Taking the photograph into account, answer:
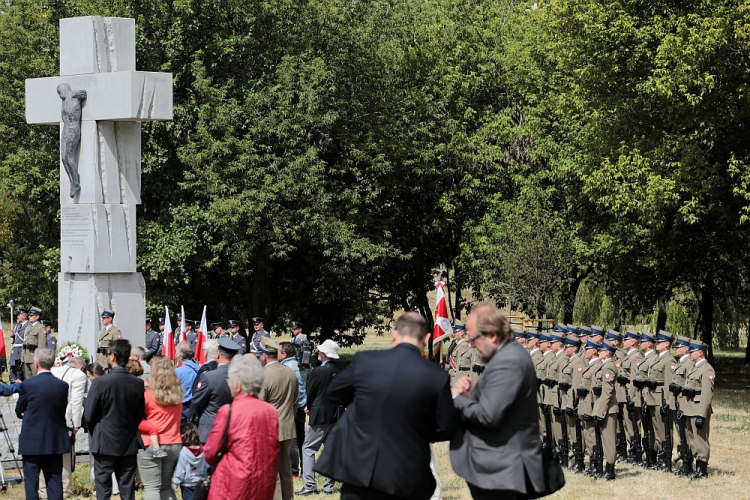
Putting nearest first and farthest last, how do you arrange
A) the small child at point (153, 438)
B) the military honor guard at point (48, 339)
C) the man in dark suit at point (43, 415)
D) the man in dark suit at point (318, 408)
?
the small child at point (153, 438)
the man in dark suit at point (43, 415)
the man in dark suit at point (318, 408)
the military honor guard at point (48, 339)

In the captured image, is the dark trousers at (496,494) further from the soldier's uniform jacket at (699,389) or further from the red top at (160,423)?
the soldier's uniform jacket at (699,389)

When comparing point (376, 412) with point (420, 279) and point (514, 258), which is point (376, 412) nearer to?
point (514, 258)

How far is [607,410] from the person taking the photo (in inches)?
587

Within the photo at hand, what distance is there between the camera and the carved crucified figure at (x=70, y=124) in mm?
18328

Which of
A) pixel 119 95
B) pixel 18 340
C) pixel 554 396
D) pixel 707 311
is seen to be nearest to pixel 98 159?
pixel 119 95

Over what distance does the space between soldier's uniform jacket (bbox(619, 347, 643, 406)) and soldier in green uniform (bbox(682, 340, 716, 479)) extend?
1087 mm

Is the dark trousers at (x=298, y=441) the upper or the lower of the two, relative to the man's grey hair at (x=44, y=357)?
lower

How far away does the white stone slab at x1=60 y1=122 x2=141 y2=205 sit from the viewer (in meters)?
18.5

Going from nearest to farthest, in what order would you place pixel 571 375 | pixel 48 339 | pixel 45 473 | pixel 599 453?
pixel 45 473
pixel 599 453
pixel 571 375
pixel 48 339

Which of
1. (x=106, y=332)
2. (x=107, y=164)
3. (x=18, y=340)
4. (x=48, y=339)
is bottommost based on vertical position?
(x=18, y=340)

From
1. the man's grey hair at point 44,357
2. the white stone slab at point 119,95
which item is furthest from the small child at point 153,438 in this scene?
the white stone slab at point 119,95

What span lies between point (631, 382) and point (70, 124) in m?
10.2

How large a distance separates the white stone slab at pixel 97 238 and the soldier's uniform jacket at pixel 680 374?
30.7 feet

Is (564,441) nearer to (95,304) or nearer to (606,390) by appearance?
(606,390)
